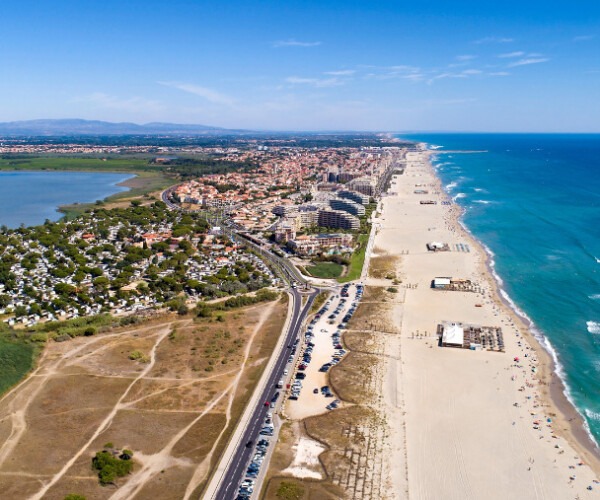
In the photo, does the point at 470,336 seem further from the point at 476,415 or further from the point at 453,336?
the point at 476,415

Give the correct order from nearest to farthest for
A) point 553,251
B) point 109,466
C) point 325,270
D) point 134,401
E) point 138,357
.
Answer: point 109,466 → point 134,401 → point 138,357 → point 325,270 → point 553,251

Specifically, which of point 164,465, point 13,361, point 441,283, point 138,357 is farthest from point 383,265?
point 13,361

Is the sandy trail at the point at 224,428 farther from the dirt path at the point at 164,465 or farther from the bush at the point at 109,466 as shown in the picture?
the bush at the point at 109,466

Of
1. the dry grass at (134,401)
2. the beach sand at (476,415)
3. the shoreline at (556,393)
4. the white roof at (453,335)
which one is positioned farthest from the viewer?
the white roof at (453,335)

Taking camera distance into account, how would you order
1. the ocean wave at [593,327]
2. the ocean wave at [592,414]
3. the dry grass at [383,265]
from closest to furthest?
1. the ocean wave at [592,414]
2. the ocean wave at [593,327]
3. the dry grass at [383,265]

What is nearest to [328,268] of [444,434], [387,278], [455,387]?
[387,278]

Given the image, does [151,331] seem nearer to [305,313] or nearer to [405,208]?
[305,313]

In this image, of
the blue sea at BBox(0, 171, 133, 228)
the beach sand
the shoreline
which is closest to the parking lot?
the beach sand

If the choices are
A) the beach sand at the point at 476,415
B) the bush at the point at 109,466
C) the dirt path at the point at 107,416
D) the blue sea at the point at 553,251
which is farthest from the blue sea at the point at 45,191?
the blue sea at the point at 553,251
